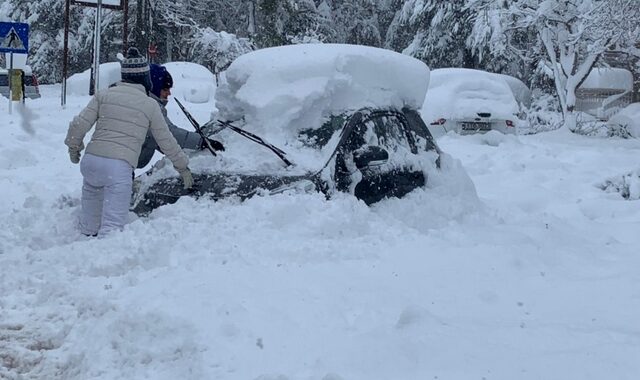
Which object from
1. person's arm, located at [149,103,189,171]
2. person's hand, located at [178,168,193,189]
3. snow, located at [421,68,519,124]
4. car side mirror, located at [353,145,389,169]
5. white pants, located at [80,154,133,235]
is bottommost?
snow, located at [421,68,519,124]

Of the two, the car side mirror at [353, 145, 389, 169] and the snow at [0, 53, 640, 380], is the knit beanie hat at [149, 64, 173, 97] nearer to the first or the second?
the snow at [0, 53, 640, 380]

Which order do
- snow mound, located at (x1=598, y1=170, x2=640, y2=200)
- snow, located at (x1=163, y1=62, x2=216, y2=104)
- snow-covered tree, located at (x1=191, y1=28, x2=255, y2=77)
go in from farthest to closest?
snow-covered tree, located at (x1=191, y1=28, x2=255, y2=77), snow, located at (x1=163, y1=62, x2=216, y2=104), snow mound, located at (x1=598, y1=170, x2=640, y2=200)

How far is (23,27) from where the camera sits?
49.0 ft

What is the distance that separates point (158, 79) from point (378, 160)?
2.31 meters

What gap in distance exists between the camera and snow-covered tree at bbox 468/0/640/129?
1574cm

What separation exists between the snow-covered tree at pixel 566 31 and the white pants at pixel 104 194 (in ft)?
38.2

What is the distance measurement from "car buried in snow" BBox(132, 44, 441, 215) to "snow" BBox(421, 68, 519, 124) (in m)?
7.94

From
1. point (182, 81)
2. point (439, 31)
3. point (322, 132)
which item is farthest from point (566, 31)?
point (322, 132)

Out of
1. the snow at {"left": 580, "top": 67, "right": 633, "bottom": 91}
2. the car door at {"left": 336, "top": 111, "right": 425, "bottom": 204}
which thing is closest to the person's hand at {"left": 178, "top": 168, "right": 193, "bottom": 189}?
the car door at {"left": 336, "top": 111, "right": 425, "bottom": 204}

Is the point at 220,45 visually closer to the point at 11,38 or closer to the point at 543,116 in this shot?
the point at 543,116

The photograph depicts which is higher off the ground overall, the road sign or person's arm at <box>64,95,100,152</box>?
person's arm at <box>64,95,100,152</box>

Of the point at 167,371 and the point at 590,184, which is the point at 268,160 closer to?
the point at 167,371

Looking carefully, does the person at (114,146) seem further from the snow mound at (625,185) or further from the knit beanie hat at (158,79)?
the snow mound at (625,185)

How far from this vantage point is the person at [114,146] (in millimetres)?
5637
